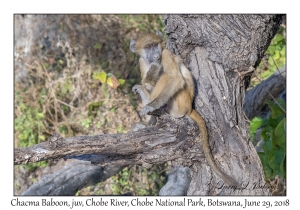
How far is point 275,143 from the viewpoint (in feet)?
18.3

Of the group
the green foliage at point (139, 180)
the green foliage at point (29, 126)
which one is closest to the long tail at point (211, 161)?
the green foliage at point (139, 180)

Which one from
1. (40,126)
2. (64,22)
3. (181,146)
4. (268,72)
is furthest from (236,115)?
(64,22)

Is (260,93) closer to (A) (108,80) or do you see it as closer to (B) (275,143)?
(B) (275,143)

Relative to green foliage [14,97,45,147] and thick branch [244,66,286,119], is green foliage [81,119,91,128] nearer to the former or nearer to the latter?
green foliage [14,97,45,147]

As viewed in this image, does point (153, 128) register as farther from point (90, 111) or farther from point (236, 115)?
point (90, 111)

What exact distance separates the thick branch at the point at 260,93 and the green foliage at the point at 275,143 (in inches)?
25.3

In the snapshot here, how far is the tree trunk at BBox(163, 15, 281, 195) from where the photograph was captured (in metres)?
4.78

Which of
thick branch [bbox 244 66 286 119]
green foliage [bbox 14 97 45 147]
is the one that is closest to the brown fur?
thick branch [bbox 244 66 286 119]

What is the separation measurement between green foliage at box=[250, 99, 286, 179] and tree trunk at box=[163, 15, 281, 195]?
0.71 metres

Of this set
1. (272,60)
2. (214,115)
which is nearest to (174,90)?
(214,115)

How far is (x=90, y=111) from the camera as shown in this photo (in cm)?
873

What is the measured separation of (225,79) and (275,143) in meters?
1.21

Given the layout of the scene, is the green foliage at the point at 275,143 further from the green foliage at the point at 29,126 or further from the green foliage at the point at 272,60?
the green foliage at the point at 29,126

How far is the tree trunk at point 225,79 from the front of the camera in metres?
4.78
